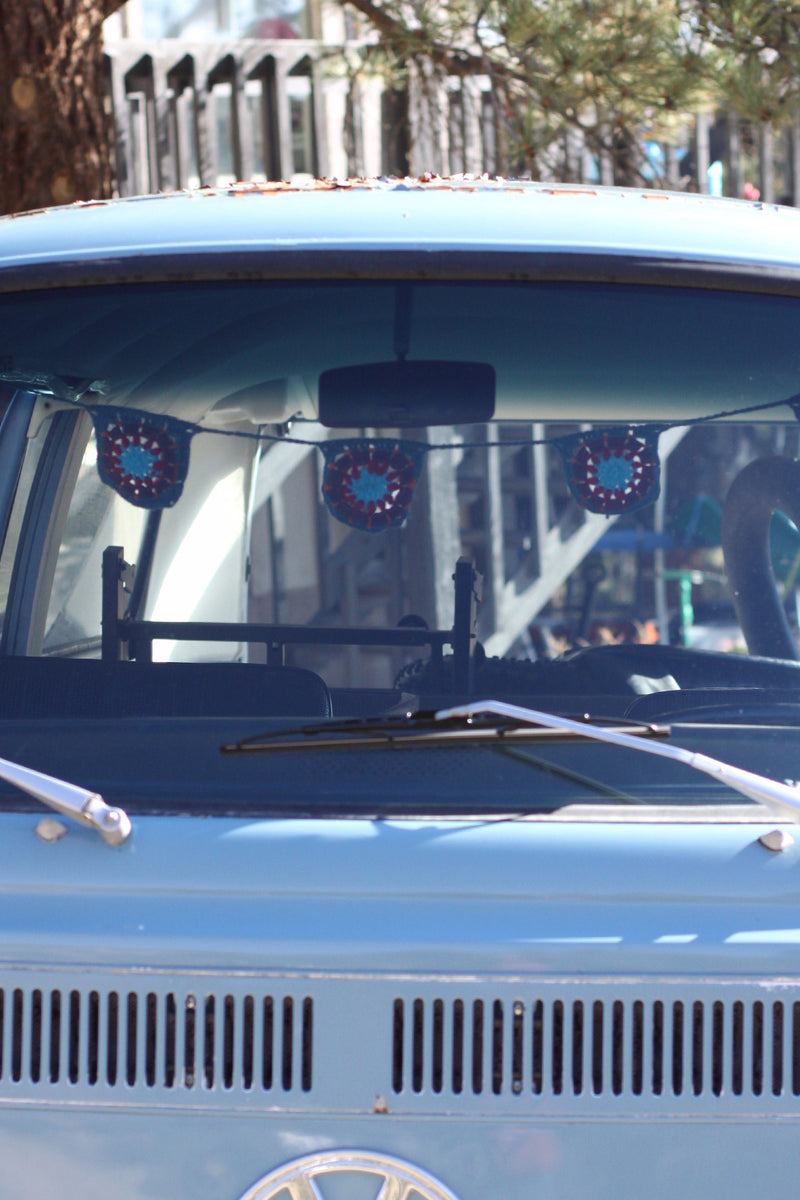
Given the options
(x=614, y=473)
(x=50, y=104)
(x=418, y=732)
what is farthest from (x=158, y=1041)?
(x=50, y=104)

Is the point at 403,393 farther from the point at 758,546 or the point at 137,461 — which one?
the point at 758,546

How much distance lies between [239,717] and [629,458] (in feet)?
2.25

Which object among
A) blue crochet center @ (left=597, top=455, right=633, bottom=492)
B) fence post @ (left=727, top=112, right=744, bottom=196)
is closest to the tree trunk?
fence post @ (left=727, top=112, right=744, bottom=196)

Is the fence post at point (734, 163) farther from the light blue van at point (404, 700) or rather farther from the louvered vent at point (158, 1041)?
the louvered vent at point (158, 1041)

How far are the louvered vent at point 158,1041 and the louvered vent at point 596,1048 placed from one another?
0.41 ft

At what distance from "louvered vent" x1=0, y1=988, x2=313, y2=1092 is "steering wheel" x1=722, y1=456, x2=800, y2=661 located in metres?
0.92

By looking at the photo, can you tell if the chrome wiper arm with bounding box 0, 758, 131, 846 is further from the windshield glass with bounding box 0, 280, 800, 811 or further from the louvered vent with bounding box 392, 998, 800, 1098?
the louvered vent with bounding box 392, 998, 800, 1098

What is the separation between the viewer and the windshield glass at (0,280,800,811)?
1.71 m

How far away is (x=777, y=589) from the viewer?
1920 millimetres

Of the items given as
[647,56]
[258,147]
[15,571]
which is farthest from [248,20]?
[15,571]

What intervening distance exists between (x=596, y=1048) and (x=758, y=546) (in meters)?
0.83

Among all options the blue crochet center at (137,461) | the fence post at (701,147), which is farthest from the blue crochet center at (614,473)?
the fence post at (701,147)

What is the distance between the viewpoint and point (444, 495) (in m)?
1.83

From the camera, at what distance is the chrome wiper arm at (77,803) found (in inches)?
56.2
